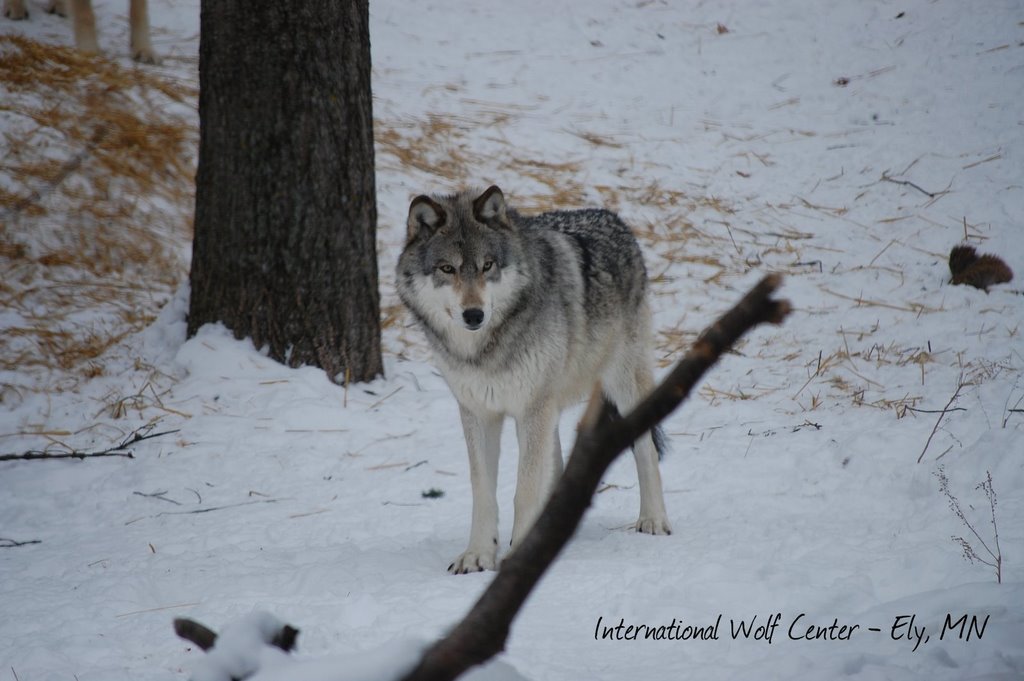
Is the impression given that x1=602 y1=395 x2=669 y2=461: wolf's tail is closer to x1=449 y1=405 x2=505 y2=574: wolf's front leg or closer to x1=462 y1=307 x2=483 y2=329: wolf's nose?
x1=449 y1=405 x2=505 y2=574: wolf's front leg

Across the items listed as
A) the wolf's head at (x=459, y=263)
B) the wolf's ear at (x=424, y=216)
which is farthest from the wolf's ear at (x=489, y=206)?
the wolf's ear at (x=424, y=216)

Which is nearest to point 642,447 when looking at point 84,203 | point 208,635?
point 208,635

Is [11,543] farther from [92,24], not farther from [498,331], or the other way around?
[92,24]

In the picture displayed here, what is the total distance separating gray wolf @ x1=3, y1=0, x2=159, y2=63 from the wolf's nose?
309 inches

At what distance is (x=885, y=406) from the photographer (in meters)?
5.61

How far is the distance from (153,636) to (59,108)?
22.0 ft

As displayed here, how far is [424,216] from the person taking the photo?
4.27 metres

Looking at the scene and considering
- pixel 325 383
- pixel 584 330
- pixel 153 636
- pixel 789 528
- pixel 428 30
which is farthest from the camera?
pixel 428 30

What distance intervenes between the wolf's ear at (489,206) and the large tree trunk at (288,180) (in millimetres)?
2061

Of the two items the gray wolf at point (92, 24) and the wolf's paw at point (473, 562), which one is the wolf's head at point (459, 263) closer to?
the wolf's paw at point (473, 562)

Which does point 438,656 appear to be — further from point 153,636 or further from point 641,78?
point 641,78

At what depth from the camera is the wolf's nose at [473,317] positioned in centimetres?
399

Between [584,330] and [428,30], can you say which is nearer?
[584,330]

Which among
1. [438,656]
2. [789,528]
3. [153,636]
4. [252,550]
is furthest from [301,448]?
[438,656]
